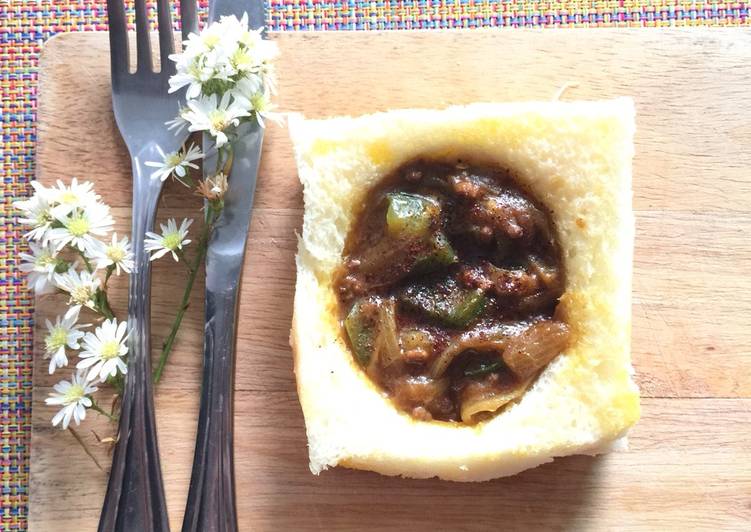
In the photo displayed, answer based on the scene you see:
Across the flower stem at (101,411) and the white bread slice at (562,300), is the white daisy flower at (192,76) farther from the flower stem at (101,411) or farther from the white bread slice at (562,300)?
the flower stem at (101,411)

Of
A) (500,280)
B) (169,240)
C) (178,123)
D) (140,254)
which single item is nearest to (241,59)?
(178,123)

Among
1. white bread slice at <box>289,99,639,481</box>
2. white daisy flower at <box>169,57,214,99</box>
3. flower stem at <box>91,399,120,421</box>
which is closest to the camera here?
white bread slice at <box>289,99,639,481</box>

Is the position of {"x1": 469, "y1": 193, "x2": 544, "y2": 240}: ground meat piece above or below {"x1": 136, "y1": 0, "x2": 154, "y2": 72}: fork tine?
below

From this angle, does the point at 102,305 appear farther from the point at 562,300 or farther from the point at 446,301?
the point at 562,300

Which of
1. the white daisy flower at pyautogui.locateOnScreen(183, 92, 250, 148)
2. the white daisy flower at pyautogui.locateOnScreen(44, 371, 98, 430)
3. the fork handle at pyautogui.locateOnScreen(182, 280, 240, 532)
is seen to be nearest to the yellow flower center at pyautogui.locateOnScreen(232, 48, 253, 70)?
the white daisy flower at pyautogui.locateOnScreen(183, 92, 250, 148)

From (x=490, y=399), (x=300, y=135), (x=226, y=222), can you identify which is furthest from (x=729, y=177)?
(x=226, y=222)

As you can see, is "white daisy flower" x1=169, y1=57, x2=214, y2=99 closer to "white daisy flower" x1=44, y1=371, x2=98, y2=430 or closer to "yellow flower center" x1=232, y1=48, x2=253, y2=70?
"yellow flower center" x1=232, y1=48, x2=253, y2=70

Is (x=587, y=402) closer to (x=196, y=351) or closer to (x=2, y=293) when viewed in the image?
(x=196, y=351)
